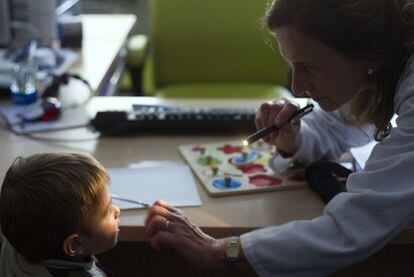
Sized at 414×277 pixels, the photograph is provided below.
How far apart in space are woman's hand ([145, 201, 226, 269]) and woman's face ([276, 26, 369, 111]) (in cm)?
33

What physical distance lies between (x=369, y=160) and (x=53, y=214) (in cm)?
54

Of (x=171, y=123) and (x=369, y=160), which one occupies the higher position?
(x=369, y=160)

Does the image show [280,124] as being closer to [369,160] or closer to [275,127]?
[275,127]

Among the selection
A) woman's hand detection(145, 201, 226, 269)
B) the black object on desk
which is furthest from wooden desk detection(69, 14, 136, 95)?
woman's hand detection(145, 201, 226, 269)

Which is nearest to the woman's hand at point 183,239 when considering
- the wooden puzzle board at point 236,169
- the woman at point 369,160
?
the woman at point 369,160

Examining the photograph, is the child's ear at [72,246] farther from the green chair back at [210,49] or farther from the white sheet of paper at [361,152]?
the green chair back at [210,49]

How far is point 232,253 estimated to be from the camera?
40.1 inches

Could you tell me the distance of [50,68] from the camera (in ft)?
6.50

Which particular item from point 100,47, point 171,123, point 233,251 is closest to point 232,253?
point 233,251

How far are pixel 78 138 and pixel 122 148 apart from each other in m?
0.12

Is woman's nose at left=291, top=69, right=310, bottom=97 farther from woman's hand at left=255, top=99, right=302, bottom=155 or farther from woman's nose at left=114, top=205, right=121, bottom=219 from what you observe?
woman's nose at left=114, top=205, right=121, bottom=219

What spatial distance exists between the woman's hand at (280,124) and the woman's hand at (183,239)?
0.32 m

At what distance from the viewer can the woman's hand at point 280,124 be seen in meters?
1.30

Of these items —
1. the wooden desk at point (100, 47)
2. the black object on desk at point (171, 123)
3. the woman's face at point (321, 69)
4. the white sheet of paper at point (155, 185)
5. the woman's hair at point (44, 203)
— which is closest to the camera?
the woman's hair at point (44, 203)
